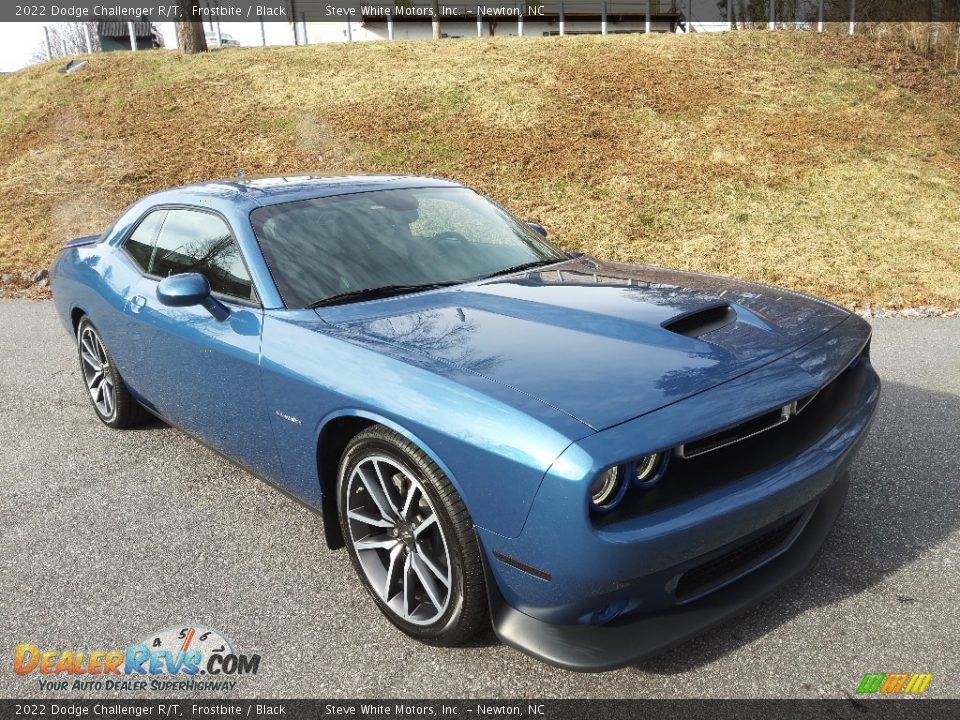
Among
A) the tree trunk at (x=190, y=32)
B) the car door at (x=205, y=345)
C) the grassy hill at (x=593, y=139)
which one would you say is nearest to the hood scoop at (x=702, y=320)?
the car door at (x=205, y=345)

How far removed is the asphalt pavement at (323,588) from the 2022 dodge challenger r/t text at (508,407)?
0.20 metres

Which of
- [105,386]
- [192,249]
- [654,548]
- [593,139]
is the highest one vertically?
[192,249]

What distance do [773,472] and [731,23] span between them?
2778cm

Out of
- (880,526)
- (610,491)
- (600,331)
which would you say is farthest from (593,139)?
(610,491)

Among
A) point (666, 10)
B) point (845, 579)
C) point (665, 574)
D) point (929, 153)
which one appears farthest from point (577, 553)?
point (666, 10)

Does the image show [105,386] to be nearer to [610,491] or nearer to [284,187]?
[284,187]

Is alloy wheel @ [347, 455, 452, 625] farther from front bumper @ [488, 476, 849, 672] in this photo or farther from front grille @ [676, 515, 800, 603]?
front grille @ [676, 515, 800, 603]

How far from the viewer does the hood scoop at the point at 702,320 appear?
2.65 metres

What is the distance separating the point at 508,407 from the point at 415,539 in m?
0.68

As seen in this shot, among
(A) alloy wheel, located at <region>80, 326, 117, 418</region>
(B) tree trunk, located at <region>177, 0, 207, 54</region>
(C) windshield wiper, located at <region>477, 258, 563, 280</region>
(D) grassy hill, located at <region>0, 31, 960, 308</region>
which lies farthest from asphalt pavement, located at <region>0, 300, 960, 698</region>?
(B) tree trunk, located at <region>177, 0, 207, 54</region>

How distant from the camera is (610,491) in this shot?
208 centimetres

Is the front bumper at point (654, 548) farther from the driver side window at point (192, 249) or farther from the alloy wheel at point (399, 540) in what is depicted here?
the driver side window at point (192, 249)

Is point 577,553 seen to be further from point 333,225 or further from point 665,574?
point 333,225

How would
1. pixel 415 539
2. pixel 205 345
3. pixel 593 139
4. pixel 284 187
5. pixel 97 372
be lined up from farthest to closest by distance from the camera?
pixel 593 139, pixel 97 372, pixel 284 187, pixel 205 345, pixel 415 539
